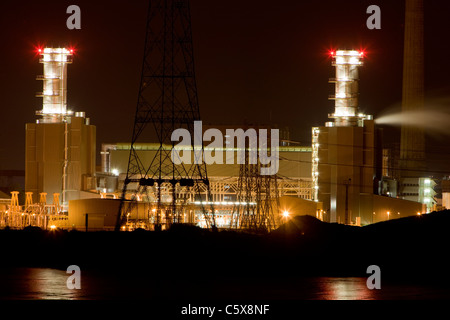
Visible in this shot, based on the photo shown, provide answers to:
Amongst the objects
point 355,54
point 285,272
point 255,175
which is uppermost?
point 355,54

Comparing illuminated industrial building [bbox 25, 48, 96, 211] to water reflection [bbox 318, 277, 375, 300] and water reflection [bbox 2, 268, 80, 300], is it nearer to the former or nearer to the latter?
water reflection [bbox 2, 268, 80, 300]

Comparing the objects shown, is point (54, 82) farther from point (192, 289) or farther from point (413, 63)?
point (192, 289)

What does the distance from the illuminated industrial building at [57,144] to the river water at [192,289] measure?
26.5 metres

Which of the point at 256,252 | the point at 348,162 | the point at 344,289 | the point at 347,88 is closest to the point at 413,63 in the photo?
the point at 347,88

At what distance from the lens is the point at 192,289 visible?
24516 millimetres

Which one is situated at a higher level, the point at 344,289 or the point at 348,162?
the point at 348,162

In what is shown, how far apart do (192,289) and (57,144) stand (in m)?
32.5

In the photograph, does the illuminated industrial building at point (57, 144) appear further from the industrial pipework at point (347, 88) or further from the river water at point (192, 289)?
the river water at point (192, 289)
